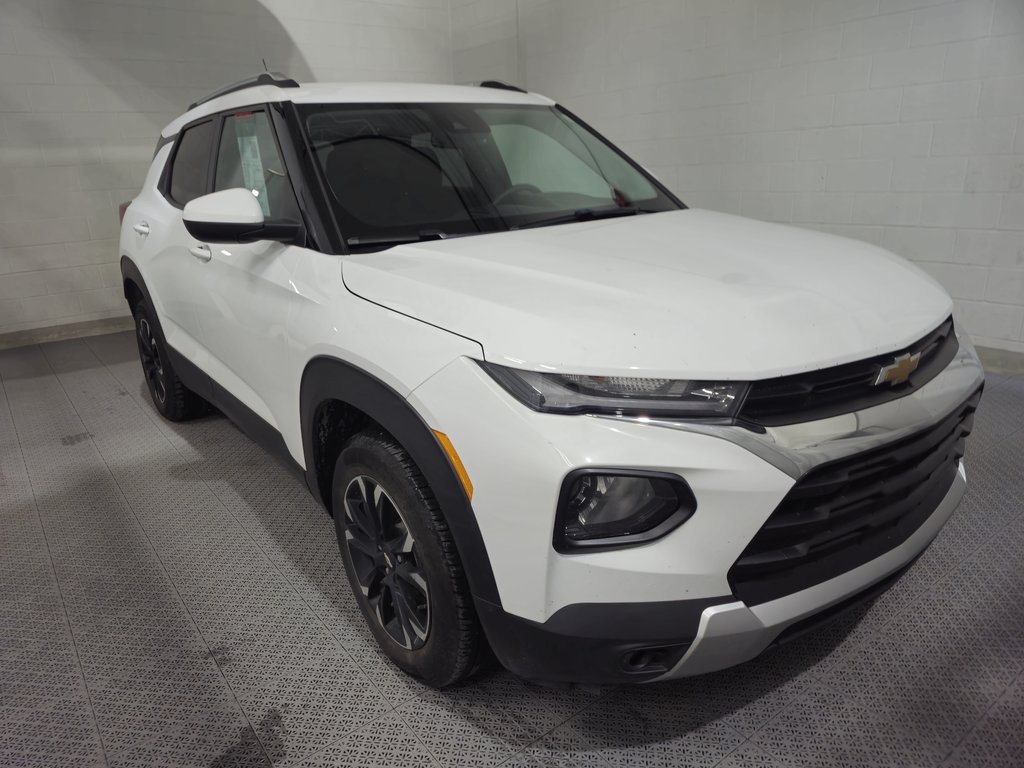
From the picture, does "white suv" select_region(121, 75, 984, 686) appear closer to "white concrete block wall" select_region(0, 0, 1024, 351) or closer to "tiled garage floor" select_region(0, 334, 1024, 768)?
"tiled garage floor" select_region(0, 334, 1024, 768)

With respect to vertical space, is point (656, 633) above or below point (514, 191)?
below

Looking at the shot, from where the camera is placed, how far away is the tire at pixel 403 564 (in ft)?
4.56

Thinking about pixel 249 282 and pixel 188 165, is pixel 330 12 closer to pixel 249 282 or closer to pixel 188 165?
pixel 188 165

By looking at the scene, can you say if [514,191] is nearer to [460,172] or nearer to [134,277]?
[460,172]

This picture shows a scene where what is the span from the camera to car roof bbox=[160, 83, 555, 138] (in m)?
2.07

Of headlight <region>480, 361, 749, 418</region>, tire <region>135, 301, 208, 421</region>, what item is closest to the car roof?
tire <region>135, 301, 208, 421</region>

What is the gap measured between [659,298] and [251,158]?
1.51 m

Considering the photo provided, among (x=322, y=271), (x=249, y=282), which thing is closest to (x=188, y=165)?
(x=249, y=282)

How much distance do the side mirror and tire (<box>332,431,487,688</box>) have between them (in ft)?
1.93

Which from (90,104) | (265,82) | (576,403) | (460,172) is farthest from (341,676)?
(90,104)

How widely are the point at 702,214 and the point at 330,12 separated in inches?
205

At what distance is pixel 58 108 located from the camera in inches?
200

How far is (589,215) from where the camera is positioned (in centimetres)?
209

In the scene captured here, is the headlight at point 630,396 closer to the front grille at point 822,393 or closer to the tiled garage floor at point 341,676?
the front grille at point 822,393
